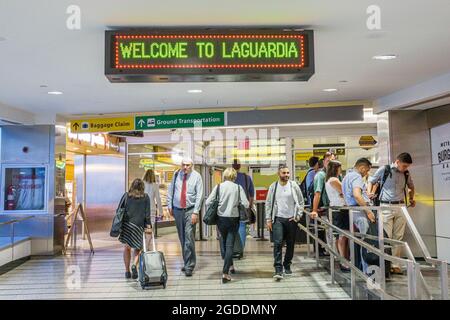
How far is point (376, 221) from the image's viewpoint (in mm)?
5633

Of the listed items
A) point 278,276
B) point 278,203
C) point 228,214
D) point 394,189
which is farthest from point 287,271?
point 394,189

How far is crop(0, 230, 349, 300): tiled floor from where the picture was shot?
579cm

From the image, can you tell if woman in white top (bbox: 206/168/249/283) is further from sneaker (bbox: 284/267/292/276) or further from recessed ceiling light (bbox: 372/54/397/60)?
recessed ceiling light (bbox: 372/54/397/60)

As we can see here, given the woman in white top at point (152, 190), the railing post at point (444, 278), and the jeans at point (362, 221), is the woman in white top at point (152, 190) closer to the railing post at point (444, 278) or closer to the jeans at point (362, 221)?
the jeans at point (362, 221)

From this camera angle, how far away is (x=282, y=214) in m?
6.52

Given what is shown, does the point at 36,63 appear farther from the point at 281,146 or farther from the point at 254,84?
the point at 281,146

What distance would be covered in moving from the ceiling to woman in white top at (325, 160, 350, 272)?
1.25 meters

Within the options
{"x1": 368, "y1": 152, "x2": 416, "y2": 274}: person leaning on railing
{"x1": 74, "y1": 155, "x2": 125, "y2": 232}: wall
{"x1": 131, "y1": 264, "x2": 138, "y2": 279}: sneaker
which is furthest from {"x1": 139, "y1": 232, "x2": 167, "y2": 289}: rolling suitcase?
{"x1": 74, "y1": 155, "x2": 125, "y2": 232}: wall

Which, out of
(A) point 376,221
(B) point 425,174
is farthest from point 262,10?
(B) point 425,174

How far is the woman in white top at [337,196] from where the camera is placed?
22.0ft

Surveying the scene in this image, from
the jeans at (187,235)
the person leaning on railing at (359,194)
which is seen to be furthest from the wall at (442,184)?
the jeans at (187,235)

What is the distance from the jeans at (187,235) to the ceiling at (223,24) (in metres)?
1.86
